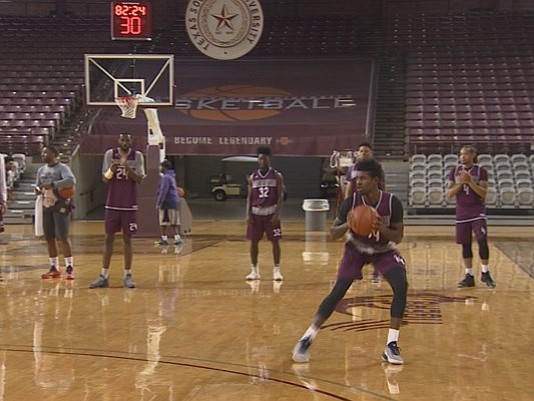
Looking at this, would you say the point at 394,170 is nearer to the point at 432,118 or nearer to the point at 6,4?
the point at 432,118

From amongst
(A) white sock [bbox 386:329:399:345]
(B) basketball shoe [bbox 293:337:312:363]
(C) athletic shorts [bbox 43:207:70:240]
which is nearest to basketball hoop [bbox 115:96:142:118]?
(C) athletic shorts [bbox 43:207:70:240]

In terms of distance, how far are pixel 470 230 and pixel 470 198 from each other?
1.24 feet

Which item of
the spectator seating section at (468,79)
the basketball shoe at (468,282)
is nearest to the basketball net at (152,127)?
the basketball shoe at (468,282)

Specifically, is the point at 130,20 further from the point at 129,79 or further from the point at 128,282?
the point at 128,282

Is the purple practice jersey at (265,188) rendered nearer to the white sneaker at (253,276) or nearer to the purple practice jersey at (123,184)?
the white sneaker at (253,276)

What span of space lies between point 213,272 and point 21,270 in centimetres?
251

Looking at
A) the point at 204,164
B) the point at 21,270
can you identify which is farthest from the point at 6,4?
the point at 21,270

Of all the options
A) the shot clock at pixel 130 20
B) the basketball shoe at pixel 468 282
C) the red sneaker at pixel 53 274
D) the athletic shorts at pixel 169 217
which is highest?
the shot clock at pixel 130 20

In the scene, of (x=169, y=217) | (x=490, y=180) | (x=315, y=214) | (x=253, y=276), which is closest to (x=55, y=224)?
(x=253, y=276)

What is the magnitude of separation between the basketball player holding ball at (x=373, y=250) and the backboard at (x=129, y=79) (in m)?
9.29

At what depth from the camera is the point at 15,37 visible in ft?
84.4

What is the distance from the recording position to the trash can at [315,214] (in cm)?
1691

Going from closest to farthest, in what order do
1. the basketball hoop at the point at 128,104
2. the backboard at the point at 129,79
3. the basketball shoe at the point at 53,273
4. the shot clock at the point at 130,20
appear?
1. the basketball shoe at the point at 53,273
2. the basketball hoop at the point at 128,104
3. the backboard at the point at 129,79
4. the shot clock at the point at 130,20

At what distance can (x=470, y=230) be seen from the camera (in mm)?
9125
